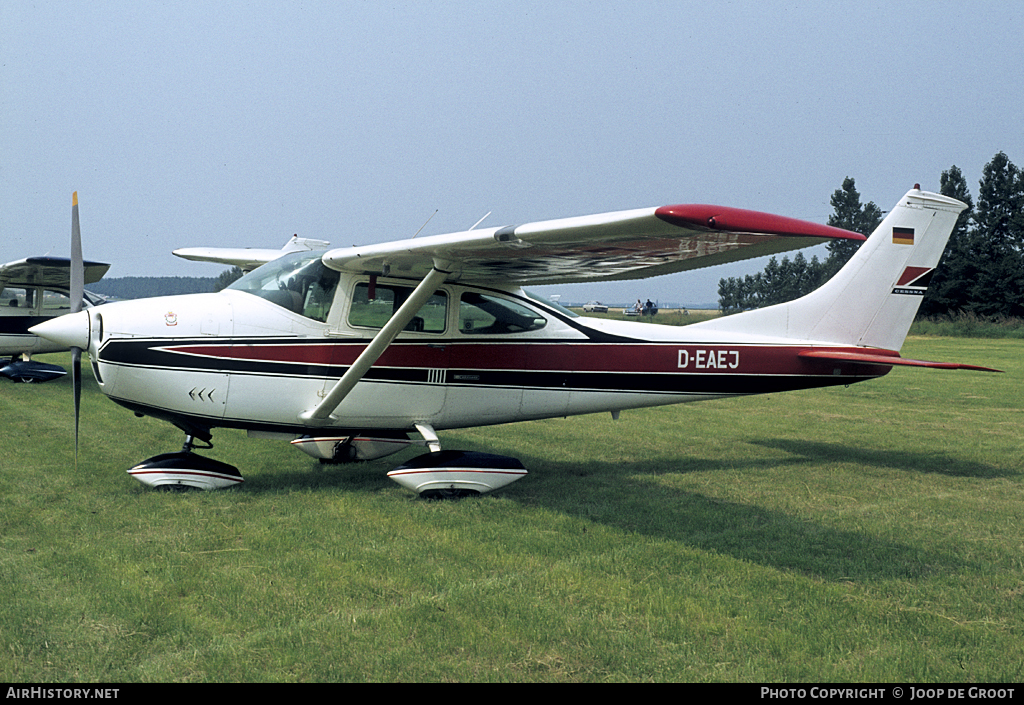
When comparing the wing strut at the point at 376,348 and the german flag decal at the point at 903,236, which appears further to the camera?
the german flag decal at the point at 903,236

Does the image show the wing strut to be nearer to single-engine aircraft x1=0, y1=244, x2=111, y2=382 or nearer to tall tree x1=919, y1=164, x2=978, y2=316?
single-engine aircraft x1=0, y1=244, x2=111, y2=382

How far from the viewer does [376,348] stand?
20.1 ft

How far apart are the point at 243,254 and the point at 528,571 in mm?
8652

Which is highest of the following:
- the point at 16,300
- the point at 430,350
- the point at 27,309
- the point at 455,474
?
the point at 430,350

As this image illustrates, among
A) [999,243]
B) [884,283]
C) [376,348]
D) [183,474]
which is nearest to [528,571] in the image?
[376,348]

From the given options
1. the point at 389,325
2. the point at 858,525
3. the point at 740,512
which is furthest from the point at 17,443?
the point at 858,525

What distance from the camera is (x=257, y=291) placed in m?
6.62

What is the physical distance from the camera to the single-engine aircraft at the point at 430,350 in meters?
6.03

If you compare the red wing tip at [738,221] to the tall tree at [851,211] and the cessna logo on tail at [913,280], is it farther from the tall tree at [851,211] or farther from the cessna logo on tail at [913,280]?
the tall tree at [851,211]

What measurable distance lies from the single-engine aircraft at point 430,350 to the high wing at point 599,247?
3cm

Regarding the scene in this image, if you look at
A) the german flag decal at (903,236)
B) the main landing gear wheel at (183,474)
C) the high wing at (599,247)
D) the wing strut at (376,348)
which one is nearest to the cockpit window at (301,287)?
the high wing at (599,247)

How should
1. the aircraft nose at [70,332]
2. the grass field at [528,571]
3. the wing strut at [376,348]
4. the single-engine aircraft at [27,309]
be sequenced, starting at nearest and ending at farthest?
1. the grass field at [528,571]
2. the wing strut at [376,348]
3. the aircraft nose at [70,332]
4. the single-engine aircraft at [27,309]

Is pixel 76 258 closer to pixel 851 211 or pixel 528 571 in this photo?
pixel 528 571

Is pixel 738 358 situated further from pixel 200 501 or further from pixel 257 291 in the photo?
pixel 200 501
